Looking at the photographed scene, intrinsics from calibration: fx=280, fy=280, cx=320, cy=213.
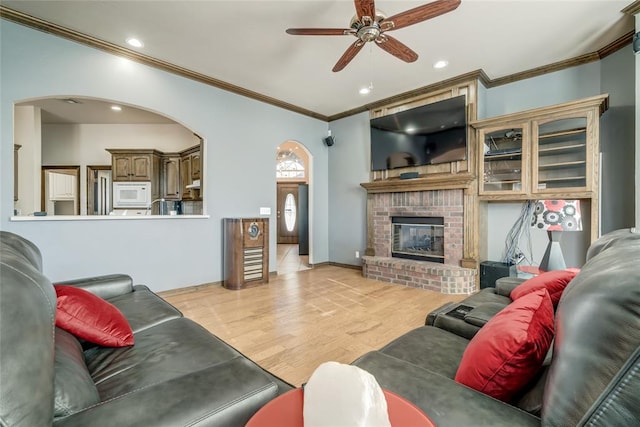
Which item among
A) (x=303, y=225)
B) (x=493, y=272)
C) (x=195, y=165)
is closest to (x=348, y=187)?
(x=303, y=225)

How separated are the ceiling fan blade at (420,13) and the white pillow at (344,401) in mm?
2365

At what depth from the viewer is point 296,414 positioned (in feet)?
2.24

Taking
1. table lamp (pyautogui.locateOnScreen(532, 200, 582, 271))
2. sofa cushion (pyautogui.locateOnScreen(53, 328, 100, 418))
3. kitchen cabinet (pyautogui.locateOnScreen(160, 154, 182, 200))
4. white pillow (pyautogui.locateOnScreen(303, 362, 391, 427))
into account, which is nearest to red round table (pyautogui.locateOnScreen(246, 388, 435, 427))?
white pillow (pyautogui.locateOnScreen(303, 362, 391, 427))

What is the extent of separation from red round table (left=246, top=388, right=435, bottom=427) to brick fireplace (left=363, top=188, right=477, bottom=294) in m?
3.31

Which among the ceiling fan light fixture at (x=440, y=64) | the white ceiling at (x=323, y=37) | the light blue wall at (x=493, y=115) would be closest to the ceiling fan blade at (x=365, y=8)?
the white ceiling at (x=323, y=37)

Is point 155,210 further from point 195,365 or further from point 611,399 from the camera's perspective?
point 611,399

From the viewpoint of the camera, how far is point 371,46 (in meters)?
3.14

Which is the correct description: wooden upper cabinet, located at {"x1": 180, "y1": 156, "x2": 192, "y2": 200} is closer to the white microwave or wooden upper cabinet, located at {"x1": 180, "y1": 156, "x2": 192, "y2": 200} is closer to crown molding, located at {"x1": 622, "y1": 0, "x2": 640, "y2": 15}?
the white microwave

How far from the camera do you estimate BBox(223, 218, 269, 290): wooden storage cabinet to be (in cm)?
386

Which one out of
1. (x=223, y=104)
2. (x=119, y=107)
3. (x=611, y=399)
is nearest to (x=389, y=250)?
(x=223, y=104)

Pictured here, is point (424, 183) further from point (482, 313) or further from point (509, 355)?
point (509, 355)

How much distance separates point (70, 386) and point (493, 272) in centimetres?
402

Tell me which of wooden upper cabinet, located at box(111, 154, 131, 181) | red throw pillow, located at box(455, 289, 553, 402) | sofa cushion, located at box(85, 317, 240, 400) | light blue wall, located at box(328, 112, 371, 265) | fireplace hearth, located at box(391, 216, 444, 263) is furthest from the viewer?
wooden upper cabinet, located at box(111, 154, 131, 181)

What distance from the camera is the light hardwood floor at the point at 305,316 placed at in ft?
6.94
